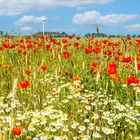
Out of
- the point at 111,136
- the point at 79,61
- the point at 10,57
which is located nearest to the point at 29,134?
the point at 111,136

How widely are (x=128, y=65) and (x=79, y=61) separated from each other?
1327 mm

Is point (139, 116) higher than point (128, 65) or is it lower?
lower

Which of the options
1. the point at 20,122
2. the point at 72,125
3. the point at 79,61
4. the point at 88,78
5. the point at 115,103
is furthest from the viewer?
the point at 79,61

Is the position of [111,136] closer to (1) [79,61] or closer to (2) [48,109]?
(2) [48,109]

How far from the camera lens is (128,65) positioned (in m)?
6.05

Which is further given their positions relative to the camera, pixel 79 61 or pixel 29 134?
pixel 79 61

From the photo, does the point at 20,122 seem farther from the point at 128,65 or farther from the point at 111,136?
the point at 128,65

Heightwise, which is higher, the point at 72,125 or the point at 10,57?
the point at 10,57

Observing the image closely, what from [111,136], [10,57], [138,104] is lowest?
[111,136]

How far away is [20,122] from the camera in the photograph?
3918 mm

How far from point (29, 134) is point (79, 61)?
11.7 feet

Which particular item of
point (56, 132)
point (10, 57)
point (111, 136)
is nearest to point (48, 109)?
point (56, 132)

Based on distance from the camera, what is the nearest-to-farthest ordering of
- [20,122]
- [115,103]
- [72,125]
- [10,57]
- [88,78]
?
[72,125]
[20,122]
[115,103]
[88,78]
[10,57]

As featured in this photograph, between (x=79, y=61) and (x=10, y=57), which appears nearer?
(x=79, y=61)
